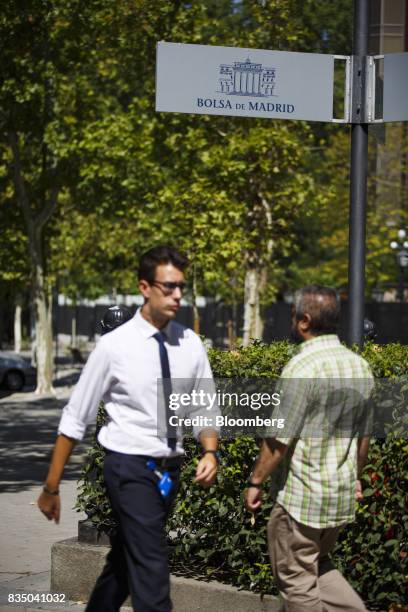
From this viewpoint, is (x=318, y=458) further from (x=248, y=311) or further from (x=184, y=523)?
(x=248, y=311)

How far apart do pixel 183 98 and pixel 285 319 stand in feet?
147

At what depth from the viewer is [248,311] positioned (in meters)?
25.6

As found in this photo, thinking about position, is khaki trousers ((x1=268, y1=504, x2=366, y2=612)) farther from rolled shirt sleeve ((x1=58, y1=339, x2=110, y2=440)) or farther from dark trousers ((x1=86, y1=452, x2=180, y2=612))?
rolled shirt sleeve ((x1=58, y1=339, x2=110, y2=440))

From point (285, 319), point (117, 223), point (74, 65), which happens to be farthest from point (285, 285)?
point (74, 65)

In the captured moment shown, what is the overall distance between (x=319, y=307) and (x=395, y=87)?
272cm

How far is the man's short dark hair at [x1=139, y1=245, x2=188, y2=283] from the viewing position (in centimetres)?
499

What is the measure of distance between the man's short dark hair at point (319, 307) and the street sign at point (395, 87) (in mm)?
2514

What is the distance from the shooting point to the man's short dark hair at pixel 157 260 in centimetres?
499

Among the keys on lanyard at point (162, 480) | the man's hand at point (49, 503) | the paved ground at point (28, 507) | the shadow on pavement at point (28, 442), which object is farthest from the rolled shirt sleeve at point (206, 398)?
the shadow on pavement at point (28, 442)

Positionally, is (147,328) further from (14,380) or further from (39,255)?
(14,380)

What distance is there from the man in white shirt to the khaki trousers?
364mm

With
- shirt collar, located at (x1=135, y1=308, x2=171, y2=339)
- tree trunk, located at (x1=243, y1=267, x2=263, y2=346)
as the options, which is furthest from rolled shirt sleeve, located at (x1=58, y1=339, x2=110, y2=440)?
tree trunk, located at (x1=243, y1=267, x2=263, y2=346)

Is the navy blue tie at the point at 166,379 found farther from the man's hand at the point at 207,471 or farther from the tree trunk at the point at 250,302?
the tree trunk at the point at 250,302

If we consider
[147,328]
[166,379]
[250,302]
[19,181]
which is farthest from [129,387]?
[19,181]
